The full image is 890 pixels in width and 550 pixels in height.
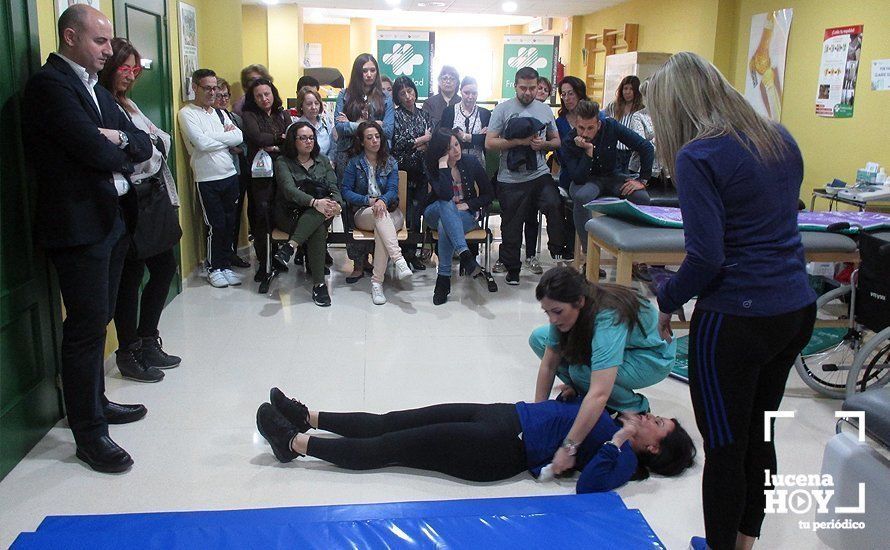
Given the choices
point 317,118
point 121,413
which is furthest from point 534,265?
point 121,413

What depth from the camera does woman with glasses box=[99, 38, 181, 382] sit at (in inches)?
123

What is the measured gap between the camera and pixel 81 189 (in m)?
2.54

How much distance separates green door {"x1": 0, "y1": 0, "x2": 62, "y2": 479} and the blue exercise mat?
0.66 meters

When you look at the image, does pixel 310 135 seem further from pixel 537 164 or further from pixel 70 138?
pixel 70 138

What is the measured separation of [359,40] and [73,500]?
12.6 m

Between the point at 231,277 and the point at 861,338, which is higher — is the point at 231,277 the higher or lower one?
the lower one

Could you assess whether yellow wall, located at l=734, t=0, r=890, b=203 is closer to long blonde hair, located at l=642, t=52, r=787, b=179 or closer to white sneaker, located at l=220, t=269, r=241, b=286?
long blonde hair, located at l=642, t=52, r=787, b=179

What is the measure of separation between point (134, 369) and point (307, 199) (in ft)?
5.68

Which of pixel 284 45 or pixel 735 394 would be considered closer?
pixel 735 394

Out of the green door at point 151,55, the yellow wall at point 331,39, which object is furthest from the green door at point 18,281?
the yellow wall at point 331,39

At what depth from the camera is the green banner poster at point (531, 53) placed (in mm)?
8625

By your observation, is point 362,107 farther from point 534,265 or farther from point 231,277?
point 534,265

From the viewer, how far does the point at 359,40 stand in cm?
1398

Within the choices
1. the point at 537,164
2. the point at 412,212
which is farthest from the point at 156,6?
the point at 537,164
